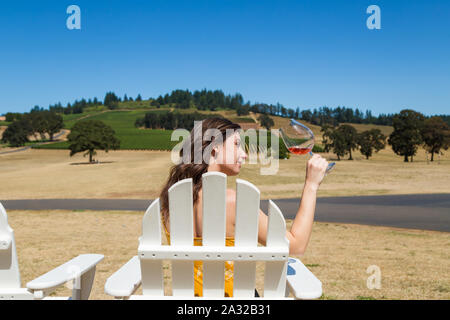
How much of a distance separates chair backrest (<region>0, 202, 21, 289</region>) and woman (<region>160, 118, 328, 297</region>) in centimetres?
89

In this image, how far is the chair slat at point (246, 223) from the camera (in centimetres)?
203

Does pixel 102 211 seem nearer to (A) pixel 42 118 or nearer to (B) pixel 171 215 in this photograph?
(B) pixel 171 215

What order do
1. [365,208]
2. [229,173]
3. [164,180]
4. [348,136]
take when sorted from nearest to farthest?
[229,173] → [365,208] → [164,180] → [348,136]

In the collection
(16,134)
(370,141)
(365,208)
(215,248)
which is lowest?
(365,208)

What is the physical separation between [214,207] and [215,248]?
0.70ft

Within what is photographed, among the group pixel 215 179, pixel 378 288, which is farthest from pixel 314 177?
pixel 378 288

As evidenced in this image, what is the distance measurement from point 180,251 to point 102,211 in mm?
11679

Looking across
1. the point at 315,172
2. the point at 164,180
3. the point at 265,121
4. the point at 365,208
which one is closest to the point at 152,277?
the point at 315,172

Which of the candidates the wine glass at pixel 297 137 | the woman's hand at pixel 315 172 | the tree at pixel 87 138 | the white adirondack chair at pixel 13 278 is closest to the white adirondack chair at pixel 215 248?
the woman's hand at pixel 315 172

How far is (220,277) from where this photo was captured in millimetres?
2172

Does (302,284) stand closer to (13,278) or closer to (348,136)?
(13,278)

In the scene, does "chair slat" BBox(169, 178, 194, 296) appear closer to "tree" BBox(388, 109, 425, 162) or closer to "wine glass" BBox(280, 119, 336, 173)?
"wine glass" BBox(280, 119, 336, 173)

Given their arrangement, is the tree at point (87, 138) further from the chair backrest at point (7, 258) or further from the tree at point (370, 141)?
the chair backrest at point (7, 258)

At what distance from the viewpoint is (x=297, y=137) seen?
9.09 ft
